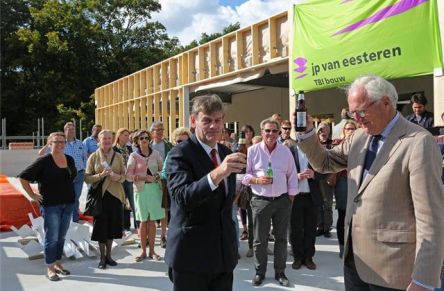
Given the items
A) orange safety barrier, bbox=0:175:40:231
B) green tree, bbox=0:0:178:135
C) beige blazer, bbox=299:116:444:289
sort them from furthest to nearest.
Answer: green tree, bbox=0:0:178:135
orange safety barrier, bbox=0:175:40:231
beige blazer, bbox=299:116:444:289

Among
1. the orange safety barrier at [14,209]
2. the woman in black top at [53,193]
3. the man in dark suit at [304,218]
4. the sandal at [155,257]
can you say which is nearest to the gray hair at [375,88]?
the man in dark suit at [304,218]

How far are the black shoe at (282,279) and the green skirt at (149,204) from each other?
194 cm

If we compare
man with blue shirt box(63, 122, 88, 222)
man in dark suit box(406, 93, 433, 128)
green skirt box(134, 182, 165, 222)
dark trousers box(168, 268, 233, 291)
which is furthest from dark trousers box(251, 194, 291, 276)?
man with blue shirt box(63, 122, 88, 222)

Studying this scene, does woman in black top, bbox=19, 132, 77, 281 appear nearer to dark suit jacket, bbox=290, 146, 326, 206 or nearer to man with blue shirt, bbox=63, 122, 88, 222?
dark suit jacket, bbox=290, 146, 326, 206

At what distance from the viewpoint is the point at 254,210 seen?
5.11m

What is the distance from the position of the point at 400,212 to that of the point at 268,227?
2.86 meters

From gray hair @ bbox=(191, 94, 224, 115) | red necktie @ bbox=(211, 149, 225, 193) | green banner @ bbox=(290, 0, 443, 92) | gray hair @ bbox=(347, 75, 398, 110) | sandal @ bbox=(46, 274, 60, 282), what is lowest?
sandal @ bbox=(46, 274, 60, 282)

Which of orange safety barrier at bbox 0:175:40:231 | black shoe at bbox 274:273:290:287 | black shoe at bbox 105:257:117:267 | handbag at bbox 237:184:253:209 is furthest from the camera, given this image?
orange safety barrier at bbox 0:175:40:231

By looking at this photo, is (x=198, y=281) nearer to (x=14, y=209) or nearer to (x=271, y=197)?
(x=271, y=197)

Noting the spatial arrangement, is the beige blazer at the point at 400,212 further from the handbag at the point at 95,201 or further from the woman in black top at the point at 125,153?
the woman in black top at the point at 125,153

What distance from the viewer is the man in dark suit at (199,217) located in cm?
257

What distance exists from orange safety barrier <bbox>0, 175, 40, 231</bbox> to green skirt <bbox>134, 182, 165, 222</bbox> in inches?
127

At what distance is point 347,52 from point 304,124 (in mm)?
5816

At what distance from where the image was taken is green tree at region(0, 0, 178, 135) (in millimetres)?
38344
